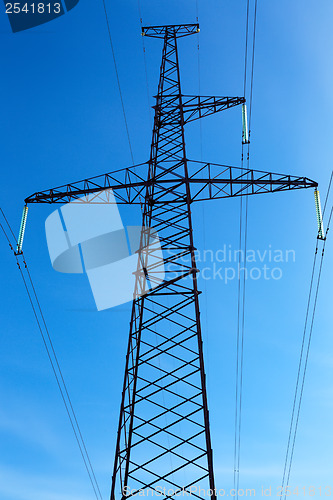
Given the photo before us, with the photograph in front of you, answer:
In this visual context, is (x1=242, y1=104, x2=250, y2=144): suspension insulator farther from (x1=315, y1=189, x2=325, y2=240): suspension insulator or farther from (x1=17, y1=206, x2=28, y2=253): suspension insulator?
(x1=17, y1=206, x2=28, y2=253): suspension insulator

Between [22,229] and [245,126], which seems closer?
[22,229]

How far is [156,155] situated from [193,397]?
978cm

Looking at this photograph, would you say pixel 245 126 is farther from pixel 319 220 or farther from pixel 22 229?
pixel 22 229

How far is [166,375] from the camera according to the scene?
530 inches

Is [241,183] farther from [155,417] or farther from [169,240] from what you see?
[155,417]

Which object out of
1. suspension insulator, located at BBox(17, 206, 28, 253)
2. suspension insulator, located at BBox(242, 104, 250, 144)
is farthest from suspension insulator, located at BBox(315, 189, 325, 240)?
suspension insulator, located at BBox(17, 206, 28, 253)

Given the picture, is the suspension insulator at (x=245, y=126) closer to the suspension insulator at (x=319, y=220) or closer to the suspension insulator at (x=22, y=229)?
the suspension insulator at (x=319, y=220)

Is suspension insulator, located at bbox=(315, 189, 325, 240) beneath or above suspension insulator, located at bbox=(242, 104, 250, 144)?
beneath

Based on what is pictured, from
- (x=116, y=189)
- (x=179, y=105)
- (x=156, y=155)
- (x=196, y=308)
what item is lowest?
(x=196, y=308)

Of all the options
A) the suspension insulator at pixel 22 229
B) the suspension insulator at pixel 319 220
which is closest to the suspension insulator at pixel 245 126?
the suspension insulator at pixel 319 220

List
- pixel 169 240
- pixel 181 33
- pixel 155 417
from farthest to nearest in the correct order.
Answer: pixel 181 33, pixel 169 240, pixel 155 417

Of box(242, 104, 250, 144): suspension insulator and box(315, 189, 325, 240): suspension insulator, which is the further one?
box(242, 104, 250, 144): suspension insulator

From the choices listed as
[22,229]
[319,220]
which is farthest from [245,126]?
[22,229]

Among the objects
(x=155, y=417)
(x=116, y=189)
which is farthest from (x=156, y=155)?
(x=155, y=417)
